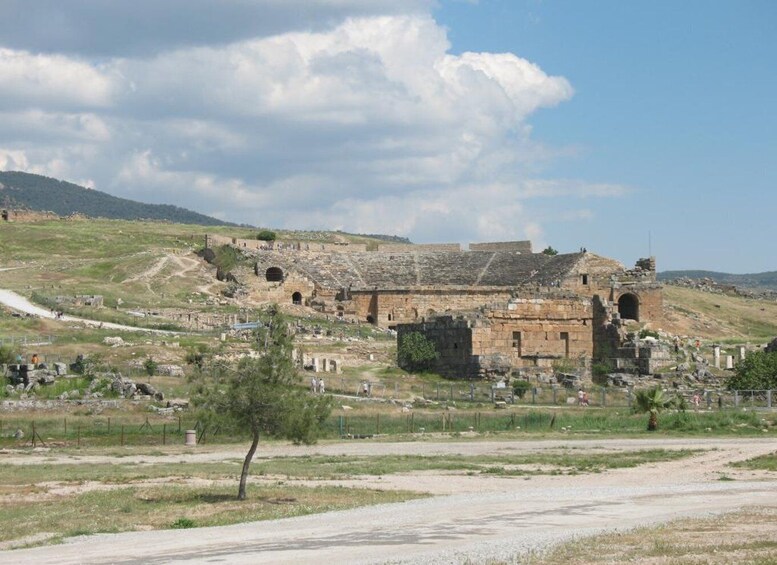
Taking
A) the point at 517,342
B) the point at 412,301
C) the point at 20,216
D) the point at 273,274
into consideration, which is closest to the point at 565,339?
the point at 517,342

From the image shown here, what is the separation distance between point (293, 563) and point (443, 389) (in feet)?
97.8

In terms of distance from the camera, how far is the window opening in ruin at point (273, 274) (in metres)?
77.2

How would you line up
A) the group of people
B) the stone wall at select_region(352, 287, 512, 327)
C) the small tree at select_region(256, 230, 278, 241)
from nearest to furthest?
the group of people, the stone wall at select_region(352, 287, 512, 327), the small tree at select_region(256, 230, 278, 241)

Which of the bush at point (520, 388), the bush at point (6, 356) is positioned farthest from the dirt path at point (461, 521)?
the bush at point (6, 356)

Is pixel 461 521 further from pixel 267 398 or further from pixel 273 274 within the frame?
pixel 273 274

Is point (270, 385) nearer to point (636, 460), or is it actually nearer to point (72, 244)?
point (636, 460)

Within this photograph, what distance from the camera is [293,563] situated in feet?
49.9

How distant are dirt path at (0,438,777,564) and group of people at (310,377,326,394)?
1561cm

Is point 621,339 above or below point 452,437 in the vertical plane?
above

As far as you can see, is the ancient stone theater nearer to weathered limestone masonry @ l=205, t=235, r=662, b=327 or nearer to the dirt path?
weathered limestone masonry @ l=205, t=235, r=662, b=327

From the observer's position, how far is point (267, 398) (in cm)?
2256

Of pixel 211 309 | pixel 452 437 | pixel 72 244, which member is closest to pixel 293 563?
pixel 452 437

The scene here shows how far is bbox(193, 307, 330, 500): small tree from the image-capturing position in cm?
2264

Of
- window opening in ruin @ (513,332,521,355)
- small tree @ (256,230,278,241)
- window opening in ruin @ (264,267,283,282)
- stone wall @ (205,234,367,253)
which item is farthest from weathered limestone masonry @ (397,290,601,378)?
small tree @ (256,230,278,241)
